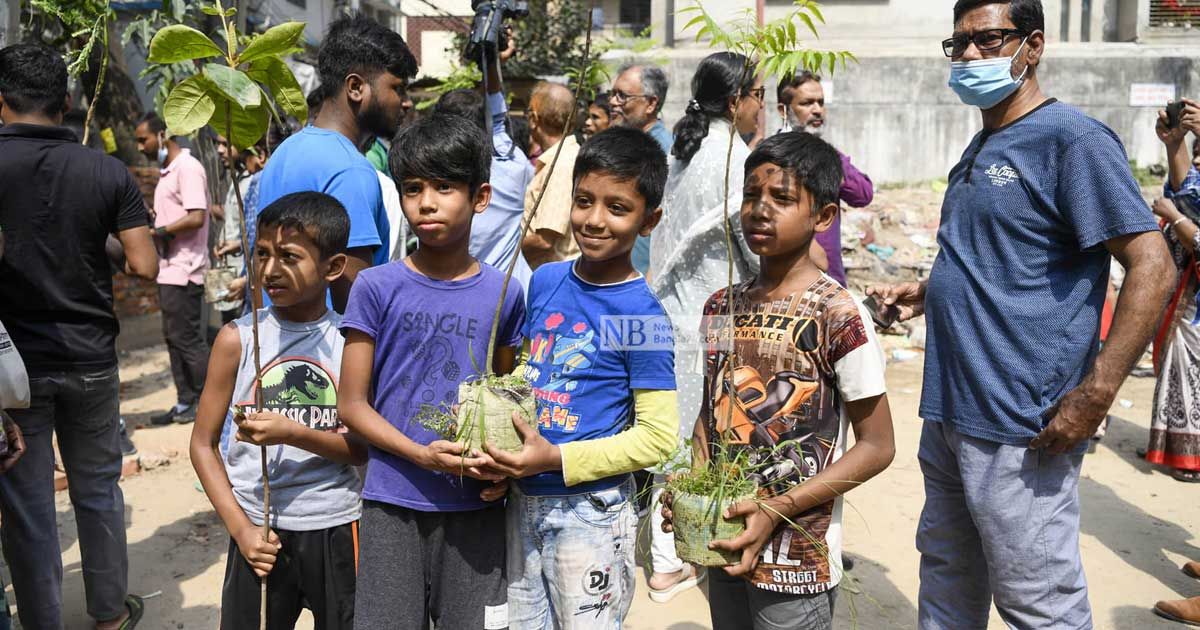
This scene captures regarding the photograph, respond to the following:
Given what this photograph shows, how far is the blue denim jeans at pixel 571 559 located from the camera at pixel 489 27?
238cm

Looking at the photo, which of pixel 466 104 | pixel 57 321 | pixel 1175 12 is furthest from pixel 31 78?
pixel 1175 12

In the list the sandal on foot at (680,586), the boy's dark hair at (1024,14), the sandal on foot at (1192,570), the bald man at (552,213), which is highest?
the boy's dark hair at (1024,14)

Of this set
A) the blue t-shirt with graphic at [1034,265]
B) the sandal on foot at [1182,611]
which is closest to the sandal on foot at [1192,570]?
the sandal on foot at [1182,611]

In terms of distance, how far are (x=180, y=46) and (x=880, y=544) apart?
12.1 feet

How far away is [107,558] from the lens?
11.0 ft

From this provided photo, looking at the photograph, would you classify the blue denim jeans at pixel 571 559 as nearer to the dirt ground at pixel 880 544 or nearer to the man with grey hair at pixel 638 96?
the dirt ground at pixel 880 544

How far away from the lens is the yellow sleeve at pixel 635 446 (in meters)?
2.05

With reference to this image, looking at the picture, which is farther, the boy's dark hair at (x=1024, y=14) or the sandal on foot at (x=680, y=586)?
the sandal on foot at (x=680, y=586)

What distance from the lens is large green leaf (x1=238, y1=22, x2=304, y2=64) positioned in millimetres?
1985

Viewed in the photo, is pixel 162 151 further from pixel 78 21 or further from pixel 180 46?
pixel 180 46

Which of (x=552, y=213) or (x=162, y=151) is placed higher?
(x=162, y=151)

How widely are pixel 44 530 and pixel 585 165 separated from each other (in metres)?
2.33

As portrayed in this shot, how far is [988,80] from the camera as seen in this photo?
8.01 ft

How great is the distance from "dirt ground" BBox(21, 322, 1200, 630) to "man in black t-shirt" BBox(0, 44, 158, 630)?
0.50m
